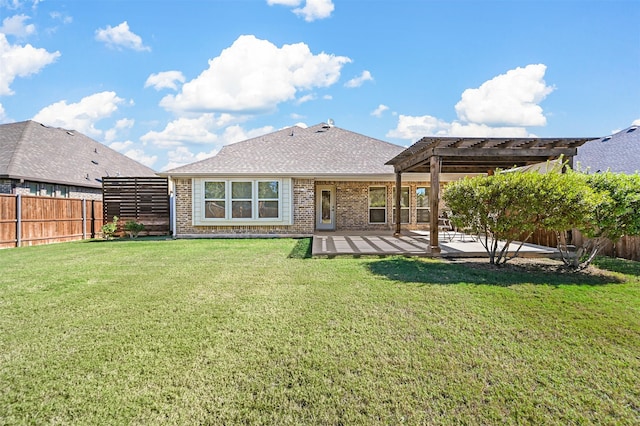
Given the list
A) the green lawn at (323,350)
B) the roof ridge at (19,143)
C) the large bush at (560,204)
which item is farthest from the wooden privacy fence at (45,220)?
the large bush at (560,204)

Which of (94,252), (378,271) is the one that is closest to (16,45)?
(94,252)

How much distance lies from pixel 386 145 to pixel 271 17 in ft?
Result: 27.5

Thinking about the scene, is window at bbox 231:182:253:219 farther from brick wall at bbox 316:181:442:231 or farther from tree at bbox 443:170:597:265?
tree at bbox 443:170:597:265

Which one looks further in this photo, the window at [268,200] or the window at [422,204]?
the window at [422,204]

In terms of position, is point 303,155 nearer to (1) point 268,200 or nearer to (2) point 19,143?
(1) point 268,200

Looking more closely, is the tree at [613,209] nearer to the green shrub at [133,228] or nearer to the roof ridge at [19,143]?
the green shrub at [133,228]

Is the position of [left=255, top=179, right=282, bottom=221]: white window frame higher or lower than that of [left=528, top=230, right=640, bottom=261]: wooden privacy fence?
higher

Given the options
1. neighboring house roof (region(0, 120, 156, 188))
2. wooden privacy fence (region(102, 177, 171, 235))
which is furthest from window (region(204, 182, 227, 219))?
neighboring house roof (region(0, 120, 156, 188))

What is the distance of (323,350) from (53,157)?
20474 millimetres

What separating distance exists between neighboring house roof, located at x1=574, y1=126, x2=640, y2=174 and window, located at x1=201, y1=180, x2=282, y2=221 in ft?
44.8

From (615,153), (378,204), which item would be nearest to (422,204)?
(378,204)

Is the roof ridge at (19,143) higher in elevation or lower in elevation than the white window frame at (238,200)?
higher

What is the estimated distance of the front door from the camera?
16.0m

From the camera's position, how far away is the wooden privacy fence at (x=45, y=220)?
11875 mm
